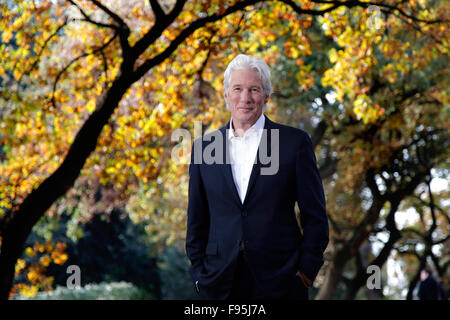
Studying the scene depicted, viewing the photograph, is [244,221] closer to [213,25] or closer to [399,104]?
[213,25]

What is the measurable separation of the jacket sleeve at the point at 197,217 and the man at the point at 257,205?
0.08m

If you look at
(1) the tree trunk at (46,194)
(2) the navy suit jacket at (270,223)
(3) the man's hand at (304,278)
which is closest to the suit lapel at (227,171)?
(2) the navy suit jacket at (270,223)

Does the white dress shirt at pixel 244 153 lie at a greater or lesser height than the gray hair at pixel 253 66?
lesser

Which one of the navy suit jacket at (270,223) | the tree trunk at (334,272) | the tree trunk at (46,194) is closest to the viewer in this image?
the navy suit jacket at (270,223)

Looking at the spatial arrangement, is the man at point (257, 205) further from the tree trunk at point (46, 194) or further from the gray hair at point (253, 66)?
the tree trunk at point (46, 194)

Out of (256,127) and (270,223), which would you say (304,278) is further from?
(256,127)

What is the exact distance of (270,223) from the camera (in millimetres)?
3502

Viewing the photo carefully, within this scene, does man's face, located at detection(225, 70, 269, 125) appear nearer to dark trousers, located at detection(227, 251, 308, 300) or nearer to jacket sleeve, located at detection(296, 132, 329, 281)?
jacket sleeve, located at detection(296, 132, 329, 281)

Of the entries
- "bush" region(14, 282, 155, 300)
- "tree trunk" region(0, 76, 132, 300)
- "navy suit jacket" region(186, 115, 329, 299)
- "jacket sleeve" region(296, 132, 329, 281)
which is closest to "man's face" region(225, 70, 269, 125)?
"navy suit jacket" region(186, 115, 329, 299)

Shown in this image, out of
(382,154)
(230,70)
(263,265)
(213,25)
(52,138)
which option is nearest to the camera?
(263,265)

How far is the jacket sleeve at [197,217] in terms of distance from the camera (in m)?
3.87

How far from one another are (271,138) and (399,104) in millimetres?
14236
